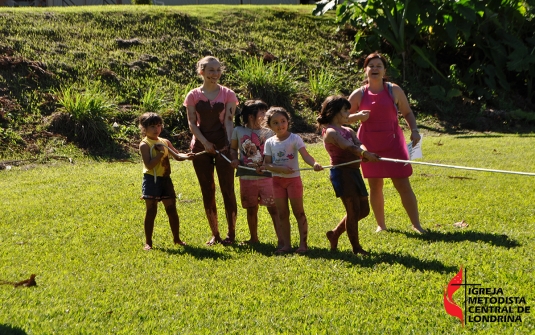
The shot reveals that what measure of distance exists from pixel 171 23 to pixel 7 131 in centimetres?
730

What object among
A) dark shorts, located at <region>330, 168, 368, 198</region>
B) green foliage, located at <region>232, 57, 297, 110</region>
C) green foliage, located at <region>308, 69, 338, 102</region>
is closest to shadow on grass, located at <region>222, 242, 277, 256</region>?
dark shorts, located at <region>330, 168, 368, 198</region>

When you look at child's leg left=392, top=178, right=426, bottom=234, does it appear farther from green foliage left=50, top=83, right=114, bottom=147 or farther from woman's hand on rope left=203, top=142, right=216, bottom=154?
green foliage left=50, top=83, right=114, bottom=147

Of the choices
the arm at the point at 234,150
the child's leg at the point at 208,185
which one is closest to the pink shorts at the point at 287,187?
the arm at the point at 234,150

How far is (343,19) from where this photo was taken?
18672 mm

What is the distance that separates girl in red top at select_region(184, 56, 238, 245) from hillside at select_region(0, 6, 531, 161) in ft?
21.5

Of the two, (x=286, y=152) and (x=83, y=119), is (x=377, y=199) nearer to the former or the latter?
(x=286, y=152)

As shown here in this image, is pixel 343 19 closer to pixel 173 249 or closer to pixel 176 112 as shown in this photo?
pixel 176 112

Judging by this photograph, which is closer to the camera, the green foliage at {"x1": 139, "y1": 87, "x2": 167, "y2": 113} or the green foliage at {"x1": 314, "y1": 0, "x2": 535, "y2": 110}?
the green foliage at {"x1": 139, "y1": 87, "x2": 167, "y2": 113}

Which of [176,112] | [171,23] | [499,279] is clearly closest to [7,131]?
[176,112]

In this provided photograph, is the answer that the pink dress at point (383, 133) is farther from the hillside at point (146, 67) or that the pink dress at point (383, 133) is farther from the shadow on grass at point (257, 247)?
the hillside at point (146, 67)

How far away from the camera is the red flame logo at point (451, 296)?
4746 mm

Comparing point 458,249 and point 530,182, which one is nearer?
→ point 458,249

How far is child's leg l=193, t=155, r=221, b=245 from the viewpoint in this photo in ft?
23.7

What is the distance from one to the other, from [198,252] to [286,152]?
1.23m
